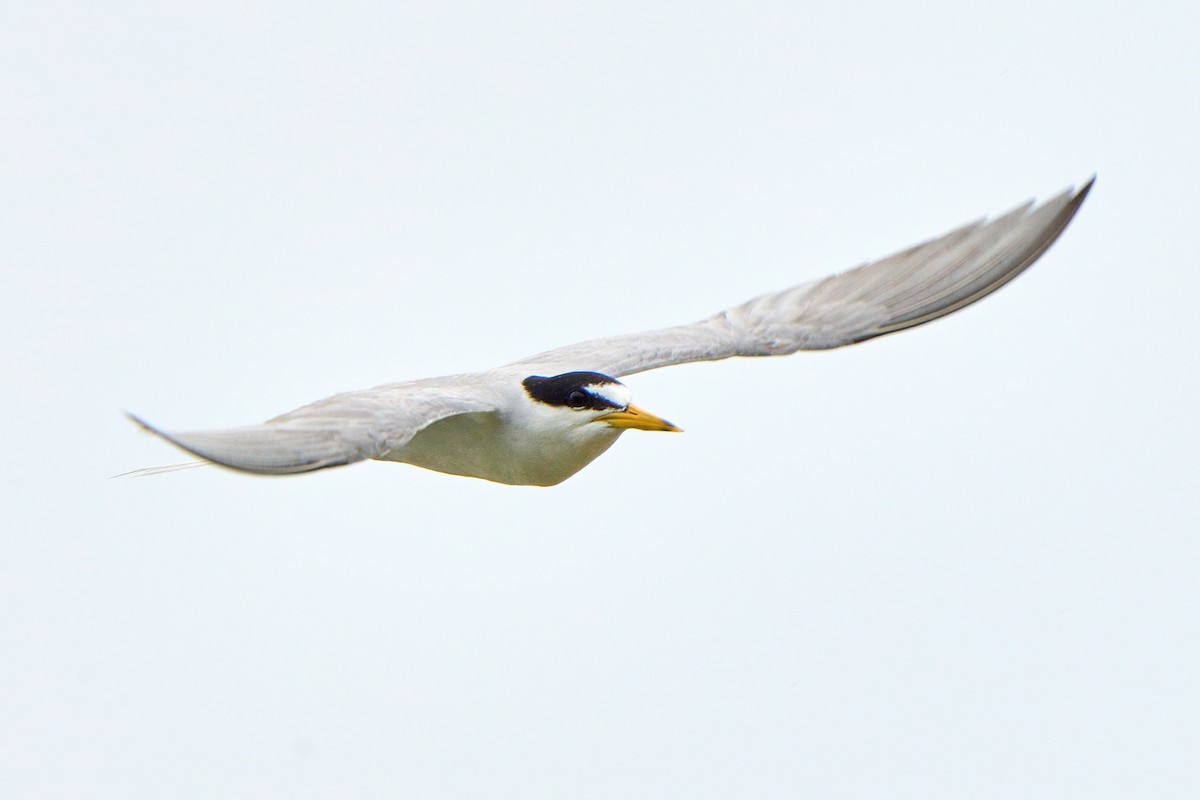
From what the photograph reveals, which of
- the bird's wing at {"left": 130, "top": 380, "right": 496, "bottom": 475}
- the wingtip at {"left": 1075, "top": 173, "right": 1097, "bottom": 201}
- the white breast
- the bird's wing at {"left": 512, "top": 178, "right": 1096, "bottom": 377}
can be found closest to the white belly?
the white breast

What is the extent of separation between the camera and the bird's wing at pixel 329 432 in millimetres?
8039

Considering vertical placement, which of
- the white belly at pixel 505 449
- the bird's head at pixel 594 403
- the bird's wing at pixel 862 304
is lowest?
the white belly at pixel 505 449

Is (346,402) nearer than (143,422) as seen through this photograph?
No

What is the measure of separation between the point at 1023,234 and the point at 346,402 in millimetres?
5072

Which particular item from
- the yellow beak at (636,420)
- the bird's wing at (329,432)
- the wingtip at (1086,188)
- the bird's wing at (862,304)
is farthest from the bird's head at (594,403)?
the wingtip at (1086,188)

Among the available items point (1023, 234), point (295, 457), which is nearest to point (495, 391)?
point (295, 457)

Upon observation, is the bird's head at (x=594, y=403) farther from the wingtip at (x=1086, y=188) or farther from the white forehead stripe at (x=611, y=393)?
the wingtip at (x=1086, y=188)

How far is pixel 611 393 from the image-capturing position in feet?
33.2

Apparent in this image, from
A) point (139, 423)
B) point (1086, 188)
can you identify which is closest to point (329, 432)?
point (139, 423)

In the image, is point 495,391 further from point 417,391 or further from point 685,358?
point 685,358

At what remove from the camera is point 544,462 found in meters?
10.6

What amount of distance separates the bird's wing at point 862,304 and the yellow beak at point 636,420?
105 cm

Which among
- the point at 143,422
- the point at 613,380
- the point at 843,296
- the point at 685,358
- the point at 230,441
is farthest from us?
the point at 843,296

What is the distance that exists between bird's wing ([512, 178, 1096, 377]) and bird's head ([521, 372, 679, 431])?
958mm
